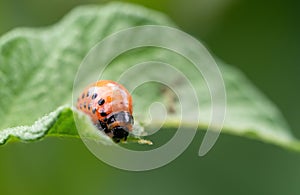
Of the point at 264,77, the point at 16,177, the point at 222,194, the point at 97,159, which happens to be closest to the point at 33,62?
the point at 16,177

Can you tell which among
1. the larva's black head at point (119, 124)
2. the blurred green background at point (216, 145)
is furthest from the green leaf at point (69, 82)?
the blurred green background at point (216, 145)

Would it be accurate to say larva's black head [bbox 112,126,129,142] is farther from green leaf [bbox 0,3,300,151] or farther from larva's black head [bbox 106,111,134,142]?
green leaf [bbox 0,3,300,151]

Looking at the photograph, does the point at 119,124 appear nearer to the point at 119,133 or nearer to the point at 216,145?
the point at 119,133

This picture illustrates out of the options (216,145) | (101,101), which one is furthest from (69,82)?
(216,145)

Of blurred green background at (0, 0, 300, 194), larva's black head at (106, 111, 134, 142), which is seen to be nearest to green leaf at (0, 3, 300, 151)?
larva's black head at (106, 111, 134, 142)

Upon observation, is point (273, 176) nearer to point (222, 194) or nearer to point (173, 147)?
point (222, 194)

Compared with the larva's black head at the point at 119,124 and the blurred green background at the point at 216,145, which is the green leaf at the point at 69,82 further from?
the blurred green background at the point at 216,145
